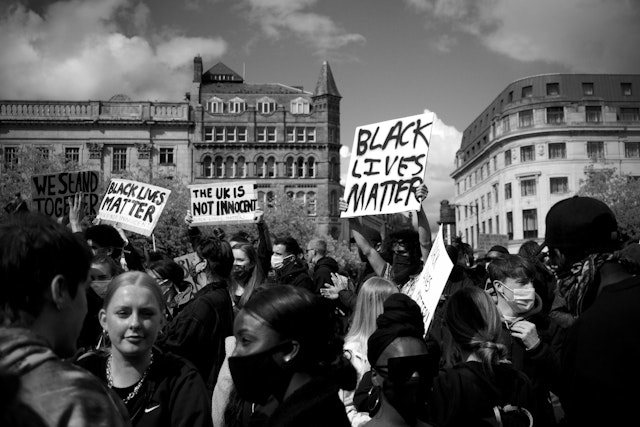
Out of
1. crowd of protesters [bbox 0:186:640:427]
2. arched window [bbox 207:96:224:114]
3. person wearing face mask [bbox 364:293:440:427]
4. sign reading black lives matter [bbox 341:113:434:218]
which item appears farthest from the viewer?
arched window [bbox 207:96:224:114]

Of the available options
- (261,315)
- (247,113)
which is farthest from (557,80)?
(261,315)

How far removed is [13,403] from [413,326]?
2279 mm

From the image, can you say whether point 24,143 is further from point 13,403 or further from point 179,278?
point 13,403

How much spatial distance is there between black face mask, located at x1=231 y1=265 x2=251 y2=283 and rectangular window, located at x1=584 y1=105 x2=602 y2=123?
7562 cm

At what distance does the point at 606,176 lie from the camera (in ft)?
188

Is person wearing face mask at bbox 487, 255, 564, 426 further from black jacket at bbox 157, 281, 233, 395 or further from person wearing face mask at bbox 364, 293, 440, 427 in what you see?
black jacket at bbox 157, 281, 233, 395

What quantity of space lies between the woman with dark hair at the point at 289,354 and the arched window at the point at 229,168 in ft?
227

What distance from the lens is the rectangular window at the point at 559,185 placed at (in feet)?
235

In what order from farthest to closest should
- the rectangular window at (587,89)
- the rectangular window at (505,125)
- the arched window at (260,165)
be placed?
the rectangular window at (505,125) → the rectangular window at (587,89) → the arched window at (260,165)

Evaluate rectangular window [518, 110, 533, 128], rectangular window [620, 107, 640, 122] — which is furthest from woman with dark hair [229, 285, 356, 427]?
rectangular window [620, 107, 640, 122]

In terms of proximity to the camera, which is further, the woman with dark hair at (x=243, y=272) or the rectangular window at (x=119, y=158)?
the rectangular window at (x=119, y=158)

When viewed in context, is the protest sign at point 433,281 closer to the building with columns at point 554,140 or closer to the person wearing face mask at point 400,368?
the person wearing face mask at point 400,368

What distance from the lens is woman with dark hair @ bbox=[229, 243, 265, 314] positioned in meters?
5.63

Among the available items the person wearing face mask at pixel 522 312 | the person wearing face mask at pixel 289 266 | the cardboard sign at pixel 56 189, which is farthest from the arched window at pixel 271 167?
the person wearing face mask at pixel 522 312
